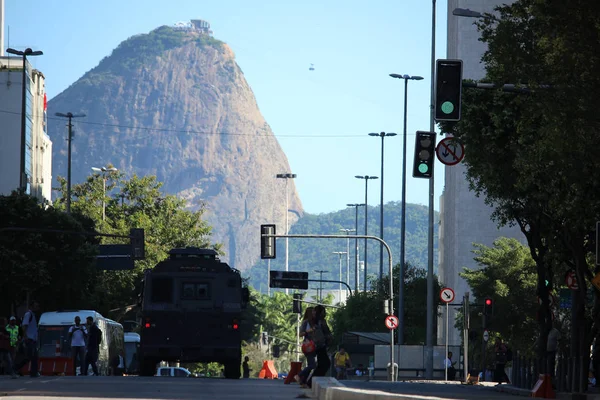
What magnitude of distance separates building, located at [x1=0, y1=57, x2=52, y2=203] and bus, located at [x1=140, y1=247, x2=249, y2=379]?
56225 mm

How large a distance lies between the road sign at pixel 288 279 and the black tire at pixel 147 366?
30703 millimetres

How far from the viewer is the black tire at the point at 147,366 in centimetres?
3556

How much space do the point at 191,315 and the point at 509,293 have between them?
37741 millimetres

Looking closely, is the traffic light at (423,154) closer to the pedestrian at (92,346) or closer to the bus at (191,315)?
the bus at (191,315)

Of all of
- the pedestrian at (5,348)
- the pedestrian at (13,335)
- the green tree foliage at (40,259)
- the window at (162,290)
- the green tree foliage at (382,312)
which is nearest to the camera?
the pedestrian at (5,348)

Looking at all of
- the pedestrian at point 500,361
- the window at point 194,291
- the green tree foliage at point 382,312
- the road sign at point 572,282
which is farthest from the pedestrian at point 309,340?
the green tree foliage at point 382,312

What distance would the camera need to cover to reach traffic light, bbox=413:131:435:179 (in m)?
29.6

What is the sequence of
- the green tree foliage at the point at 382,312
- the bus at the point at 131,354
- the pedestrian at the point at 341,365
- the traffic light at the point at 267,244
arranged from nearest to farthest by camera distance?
the pedestrian at the point at 341,365 → the traffic light at the point at 267,244 → the bus at the point at 131,354 → the green tree foliage at the point at 382,312

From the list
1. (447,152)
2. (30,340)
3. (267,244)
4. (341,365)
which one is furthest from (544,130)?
(267,244)

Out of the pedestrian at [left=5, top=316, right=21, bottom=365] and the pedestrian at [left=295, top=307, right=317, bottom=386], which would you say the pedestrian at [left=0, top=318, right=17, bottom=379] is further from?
the pedestrian at [left=295, top=307, right=317, bottom=386]

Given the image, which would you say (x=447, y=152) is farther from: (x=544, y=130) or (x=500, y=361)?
(x=500, y=361)

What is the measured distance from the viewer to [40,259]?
58.6m

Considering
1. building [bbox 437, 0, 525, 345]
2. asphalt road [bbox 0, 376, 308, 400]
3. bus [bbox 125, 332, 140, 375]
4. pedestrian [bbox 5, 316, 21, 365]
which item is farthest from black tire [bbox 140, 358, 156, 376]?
building [bbox 437, 0, 525, 345]

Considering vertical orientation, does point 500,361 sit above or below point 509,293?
below
